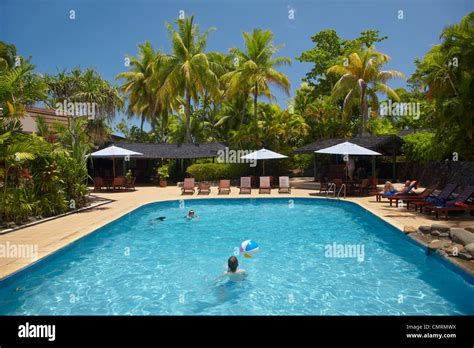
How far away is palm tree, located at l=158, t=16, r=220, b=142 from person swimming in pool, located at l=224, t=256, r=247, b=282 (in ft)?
79.0

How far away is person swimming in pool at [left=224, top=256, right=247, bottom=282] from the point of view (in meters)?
6.75

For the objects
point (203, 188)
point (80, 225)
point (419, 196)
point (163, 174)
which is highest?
point (163, 174)

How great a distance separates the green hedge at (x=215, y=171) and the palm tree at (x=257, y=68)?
408cm

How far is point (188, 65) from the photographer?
28781 mm

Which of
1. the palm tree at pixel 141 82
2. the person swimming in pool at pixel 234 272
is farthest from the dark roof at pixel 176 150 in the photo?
the person swimming in pool at pixel 234 272

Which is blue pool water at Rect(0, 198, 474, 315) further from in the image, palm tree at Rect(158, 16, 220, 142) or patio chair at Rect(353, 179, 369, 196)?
palm tree at Rect(158, 16, 220, 142)

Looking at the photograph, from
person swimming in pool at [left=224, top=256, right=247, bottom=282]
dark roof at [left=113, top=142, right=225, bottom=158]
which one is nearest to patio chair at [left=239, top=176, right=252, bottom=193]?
dark roof at [left=113, top=142, right=225, bottom=158]

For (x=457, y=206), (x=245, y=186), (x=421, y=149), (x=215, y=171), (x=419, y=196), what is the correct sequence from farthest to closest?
(x=215, y=171), (x=421, y=149), (x=245, y=186), (x=419, y=196), (x=457, y=206)

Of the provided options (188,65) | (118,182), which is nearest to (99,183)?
(118,182)

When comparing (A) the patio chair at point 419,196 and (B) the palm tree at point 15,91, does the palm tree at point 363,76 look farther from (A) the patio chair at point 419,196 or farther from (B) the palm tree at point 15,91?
(B) the palm tree at point 15,91

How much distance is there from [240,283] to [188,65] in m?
25.2

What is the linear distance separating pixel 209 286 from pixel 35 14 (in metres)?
15.1

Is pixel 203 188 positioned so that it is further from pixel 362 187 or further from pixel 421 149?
pixel 421 149
